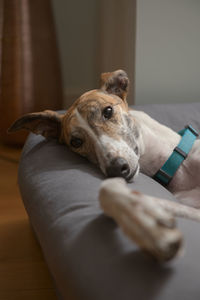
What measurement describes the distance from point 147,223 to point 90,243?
0.26 metres

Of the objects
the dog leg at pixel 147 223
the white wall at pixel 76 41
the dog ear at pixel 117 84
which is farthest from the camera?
the white wall at pixel 76 41

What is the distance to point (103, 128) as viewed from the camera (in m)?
1.58

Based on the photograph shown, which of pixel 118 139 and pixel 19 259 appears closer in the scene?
pixel 118 139

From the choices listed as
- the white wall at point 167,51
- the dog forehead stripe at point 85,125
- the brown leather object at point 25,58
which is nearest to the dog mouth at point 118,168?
the dog forehead stripe at point 85,125

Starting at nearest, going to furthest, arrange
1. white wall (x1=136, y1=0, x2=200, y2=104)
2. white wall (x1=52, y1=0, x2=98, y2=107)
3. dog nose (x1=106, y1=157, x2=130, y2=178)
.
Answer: dog nose (x1=106, y1=157, x2=130, y2=178)
white wall (x1=136, y1=0, x2=200, y2=104)
white wall (x1=52, y1=0, x2=98, y2=107)

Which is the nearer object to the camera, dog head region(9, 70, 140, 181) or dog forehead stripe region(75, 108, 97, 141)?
dog head region(9, 70, 140, 181)

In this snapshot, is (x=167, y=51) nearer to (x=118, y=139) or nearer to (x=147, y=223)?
(x=118, y=139)

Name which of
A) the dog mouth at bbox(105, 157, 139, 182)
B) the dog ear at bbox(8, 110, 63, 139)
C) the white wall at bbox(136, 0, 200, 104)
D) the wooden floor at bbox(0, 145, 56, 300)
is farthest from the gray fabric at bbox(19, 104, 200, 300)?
the white wall at bbox(136, 0, 200, 104)

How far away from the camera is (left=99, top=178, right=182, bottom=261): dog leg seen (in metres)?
0.78

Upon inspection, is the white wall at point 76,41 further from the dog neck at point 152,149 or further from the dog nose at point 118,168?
the dog nose at point 118,168

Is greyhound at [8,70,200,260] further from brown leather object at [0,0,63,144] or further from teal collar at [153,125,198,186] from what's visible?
brown leather object at [0,0,63,144]

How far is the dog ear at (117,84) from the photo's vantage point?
187 cm

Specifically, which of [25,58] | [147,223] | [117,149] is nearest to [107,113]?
[117,149]

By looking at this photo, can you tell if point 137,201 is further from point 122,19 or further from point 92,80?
point 92,80
